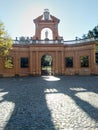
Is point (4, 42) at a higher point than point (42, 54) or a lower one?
higher

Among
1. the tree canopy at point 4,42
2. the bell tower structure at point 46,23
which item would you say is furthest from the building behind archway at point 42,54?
the tree canopy at point 4,42

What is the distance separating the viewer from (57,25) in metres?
41.8

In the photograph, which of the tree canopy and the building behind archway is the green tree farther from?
the building behind archway

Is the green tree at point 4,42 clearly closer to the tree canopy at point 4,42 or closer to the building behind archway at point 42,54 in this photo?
the tree canopy at point 4,42

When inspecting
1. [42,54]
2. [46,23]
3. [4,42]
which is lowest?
[42,54]

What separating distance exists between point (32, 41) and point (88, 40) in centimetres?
916

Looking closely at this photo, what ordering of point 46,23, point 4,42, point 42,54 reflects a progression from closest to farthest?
point 4,42
point 42,54
point 46,23

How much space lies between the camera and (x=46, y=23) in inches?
1634

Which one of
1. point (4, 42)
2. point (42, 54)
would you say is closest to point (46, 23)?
point (42, 54)

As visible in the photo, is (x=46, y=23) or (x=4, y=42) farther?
(x=46, y=23)

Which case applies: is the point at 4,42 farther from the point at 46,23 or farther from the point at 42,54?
the point at 46,23

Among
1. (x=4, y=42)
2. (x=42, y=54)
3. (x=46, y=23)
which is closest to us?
(x=4, y=42)

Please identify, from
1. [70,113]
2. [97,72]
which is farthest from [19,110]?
[97,72]

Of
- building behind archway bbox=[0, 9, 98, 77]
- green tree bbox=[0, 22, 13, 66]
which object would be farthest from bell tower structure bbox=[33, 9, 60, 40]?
green tree bbox=[0, 22, 13, 66]
